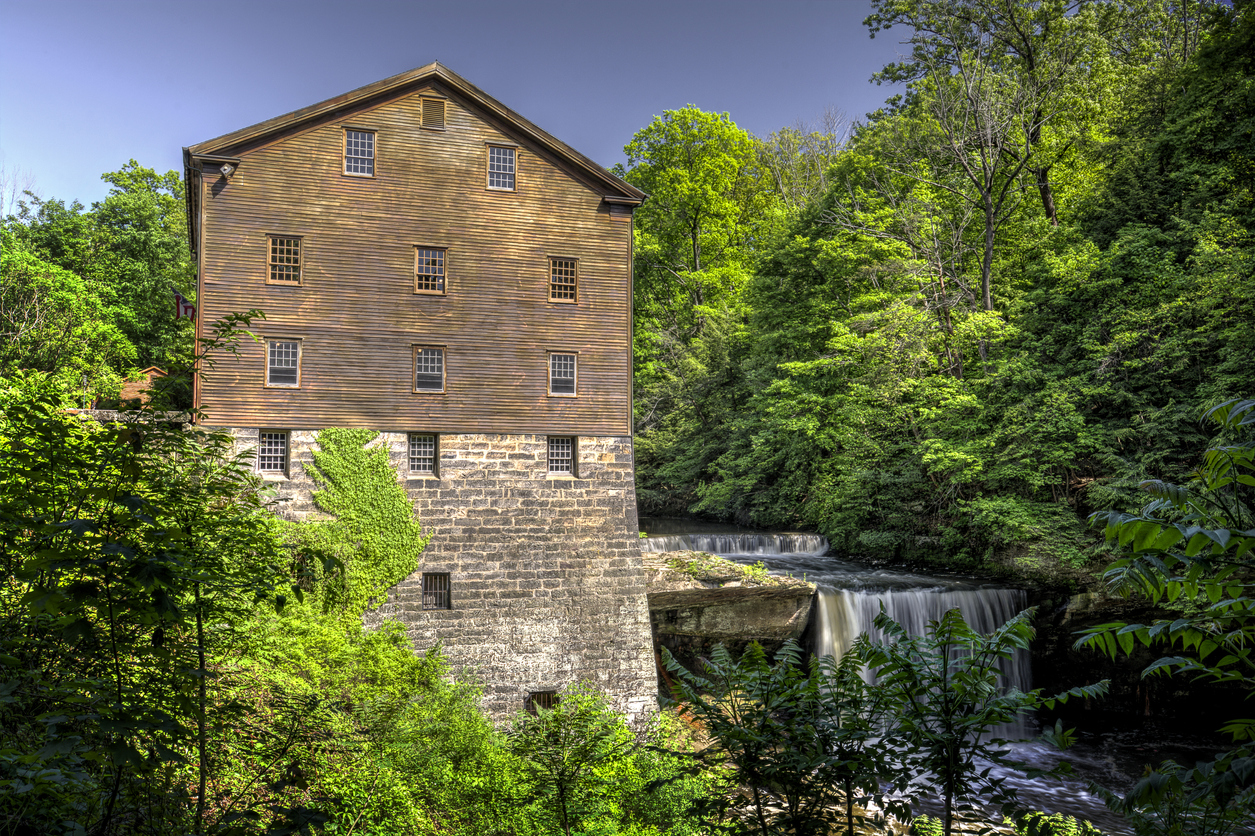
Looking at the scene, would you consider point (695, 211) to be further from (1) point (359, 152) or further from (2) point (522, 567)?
(2) point (522, 567)

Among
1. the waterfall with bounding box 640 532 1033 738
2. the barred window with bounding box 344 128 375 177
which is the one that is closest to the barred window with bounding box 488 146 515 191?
the barred window with bounding box 344 128 375 177

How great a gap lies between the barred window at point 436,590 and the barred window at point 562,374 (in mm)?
5207

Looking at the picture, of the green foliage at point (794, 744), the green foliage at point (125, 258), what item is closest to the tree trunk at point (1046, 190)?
the green foliage at point (794, 744)

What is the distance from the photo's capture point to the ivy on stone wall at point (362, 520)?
16.8 metres

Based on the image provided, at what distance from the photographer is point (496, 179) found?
63.6ft

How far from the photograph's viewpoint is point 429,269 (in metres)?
18.7

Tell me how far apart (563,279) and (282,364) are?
7.06m

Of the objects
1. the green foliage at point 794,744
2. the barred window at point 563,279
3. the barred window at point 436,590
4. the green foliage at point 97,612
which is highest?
the barred window at point 563,279

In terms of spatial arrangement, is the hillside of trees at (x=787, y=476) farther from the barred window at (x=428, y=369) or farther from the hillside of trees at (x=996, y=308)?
the barred window at (x=428, y=369)

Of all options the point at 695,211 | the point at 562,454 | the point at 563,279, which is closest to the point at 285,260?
the point at 563,279

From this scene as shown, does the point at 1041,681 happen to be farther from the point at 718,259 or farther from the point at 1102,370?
the point at 718,259

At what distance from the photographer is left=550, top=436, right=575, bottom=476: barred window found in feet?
62.3

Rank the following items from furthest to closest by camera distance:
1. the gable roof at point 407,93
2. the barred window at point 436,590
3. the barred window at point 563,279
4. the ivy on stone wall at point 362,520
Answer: the barred window at point 563,279, the barred window at point 436,590, the gable roof at point 407,93, the ivy on stone wall at point 362,520

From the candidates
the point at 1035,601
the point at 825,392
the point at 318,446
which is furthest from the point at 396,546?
the point at 825,392
